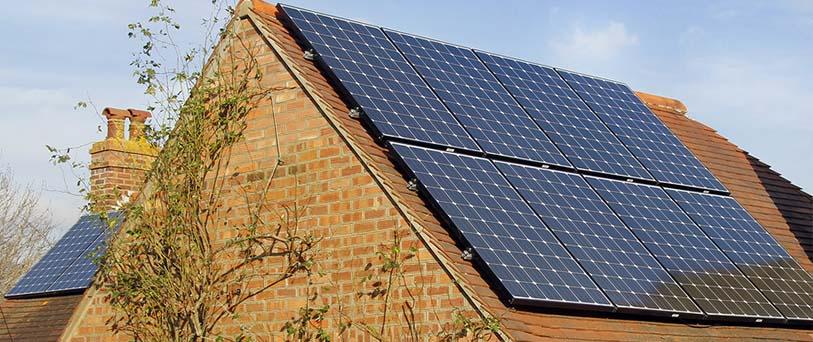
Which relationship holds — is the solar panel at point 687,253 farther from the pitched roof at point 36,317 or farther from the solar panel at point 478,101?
the pitched roof at point 36,317

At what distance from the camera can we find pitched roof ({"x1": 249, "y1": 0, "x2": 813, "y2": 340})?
13.7m

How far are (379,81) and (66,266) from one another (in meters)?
8.80

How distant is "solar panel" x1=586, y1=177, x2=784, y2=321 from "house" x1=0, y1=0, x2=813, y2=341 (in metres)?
0.26

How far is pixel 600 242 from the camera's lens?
50.2ft

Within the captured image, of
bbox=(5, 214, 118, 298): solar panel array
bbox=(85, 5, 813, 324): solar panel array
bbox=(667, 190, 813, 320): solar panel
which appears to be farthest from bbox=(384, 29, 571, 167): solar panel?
bbox=(5, 214, 118, 298): solar panel array

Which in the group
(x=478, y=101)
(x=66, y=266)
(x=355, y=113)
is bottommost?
(x=355, y=113)

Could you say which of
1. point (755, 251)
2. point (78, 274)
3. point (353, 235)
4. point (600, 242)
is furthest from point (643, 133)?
point (78, 274)

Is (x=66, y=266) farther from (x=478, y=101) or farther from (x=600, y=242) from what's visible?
(x=600, y=242)

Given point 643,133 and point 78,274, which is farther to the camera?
point 78,274

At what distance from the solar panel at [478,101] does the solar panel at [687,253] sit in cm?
97

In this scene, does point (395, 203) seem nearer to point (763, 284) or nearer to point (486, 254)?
point (486, 254)

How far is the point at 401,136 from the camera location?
1523 cm

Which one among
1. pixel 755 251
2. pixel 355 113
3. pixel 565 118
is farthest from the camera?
pixel 565 118

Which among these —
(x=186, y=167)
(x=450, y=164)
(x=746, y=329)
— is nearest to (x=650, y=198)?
(x=746, y=329)
